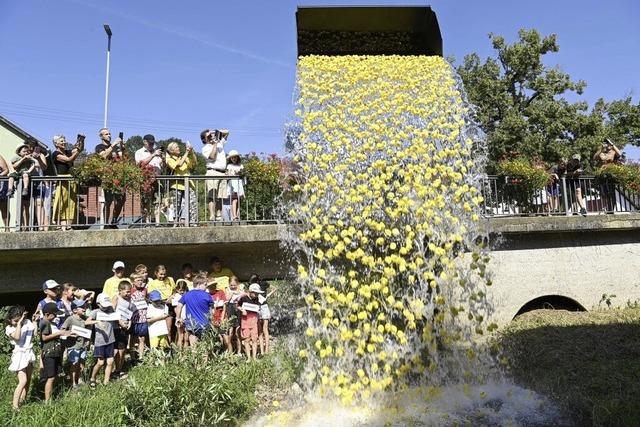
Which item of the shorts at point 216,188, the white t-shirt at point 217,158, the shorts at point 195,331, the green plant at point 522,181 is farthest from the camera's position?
the green plant at point 522,181

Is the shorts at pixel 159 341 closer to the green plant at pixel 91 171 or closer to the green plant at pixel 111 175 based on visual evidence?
the green plant at pixel 111 175

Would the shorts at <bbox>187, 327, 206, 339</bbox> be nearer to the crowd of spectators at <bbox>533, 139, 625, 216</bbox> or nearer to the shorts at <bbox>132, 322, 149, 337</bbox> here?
the shorts at <bbox>132, 322, 149, 337</bbox>

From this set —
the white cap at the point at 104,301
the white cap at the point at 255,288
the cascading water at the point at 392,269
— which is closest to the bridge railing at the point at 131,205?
the white cap at the point at 255,288

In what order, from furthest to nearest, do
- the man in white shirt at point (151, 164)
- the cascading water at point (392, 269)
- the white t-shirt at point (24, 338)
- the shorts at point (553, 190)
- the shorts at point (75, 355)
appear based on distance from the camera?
the shorts at point (553, 190) < the man in white shirt at point (151, 164) < the shorts at point (75, 355) < the white t-shirt at point (24, 338) < the cascading water at point (392, 269)

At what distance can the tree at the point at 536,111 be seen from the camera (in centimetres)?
2461

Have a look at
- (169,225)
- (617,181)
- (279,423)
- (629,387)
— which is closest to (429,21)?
(617,181)

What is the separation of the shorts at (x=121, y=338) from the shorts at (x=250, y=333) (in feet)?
5.71

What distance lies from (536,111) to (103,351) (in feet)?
77.8

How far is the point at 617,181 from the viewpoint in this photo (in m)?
10.7

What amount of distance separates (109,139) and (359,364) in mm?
5864

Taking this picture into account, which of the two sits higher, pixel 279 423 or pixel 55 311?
pixel 55 311

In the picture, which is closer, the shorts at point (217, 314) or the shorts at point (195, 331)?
the shorts at point (195, 331)

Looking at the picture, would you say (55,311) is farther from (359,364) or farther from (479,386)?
(479,386)

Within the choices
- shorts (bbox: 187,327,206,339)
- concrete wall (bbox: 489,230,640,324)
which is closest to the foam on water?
shorts (bbox: 187,327,206,339)
